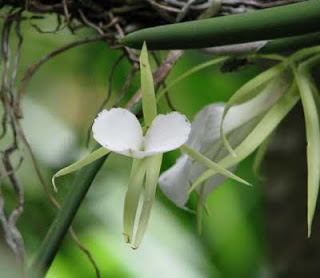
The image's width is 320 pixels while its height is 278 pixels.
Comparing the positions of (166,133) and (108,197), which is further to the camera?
(108,197)

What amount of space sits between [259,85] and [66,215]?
123mm

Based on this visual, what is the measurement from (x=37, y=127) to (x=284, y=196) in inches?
18.8

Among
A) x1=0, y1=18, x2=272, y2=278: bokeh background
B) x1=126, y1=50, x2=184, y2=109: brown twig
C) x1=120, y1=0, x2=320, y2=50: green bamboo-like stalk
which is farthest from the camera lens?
x1=0, y1=18, x2=272, y2=278: bokeh background

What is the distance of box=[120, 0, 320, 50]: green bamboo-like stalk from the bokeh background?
0.33 metres

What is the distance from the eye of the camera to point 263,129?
36 cm

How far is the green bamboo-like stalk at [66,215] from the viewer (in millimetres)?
334

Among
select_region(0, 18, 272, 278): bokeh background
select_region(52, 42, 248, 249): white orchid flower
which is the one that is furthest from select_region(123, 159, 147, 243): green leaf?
select_region(0, 18, 272, 278): bokeh background

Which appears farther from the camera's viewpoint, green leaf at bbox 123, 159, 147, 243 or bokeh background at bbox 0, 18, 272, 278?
bokeh background at bbox 0, 18, 272, 278

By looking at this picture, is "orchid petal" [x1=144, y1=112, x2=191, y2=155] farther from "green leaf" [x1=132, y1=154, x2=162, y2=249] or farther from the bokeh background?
the bokeh background

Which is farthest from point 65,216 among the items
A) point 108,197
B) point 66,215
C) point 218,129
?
point 108,197

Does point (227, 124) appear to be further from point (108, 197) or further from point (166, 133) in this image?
point (108, 197)

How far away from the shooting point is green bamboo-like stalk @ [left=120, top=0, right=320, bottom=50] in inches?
10.4

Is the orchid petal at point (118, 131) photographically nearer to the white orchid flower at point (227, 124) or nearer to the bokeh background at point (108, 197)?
the white orchid flower at point (227, 124)

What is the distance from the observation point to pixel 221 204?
832 mm
